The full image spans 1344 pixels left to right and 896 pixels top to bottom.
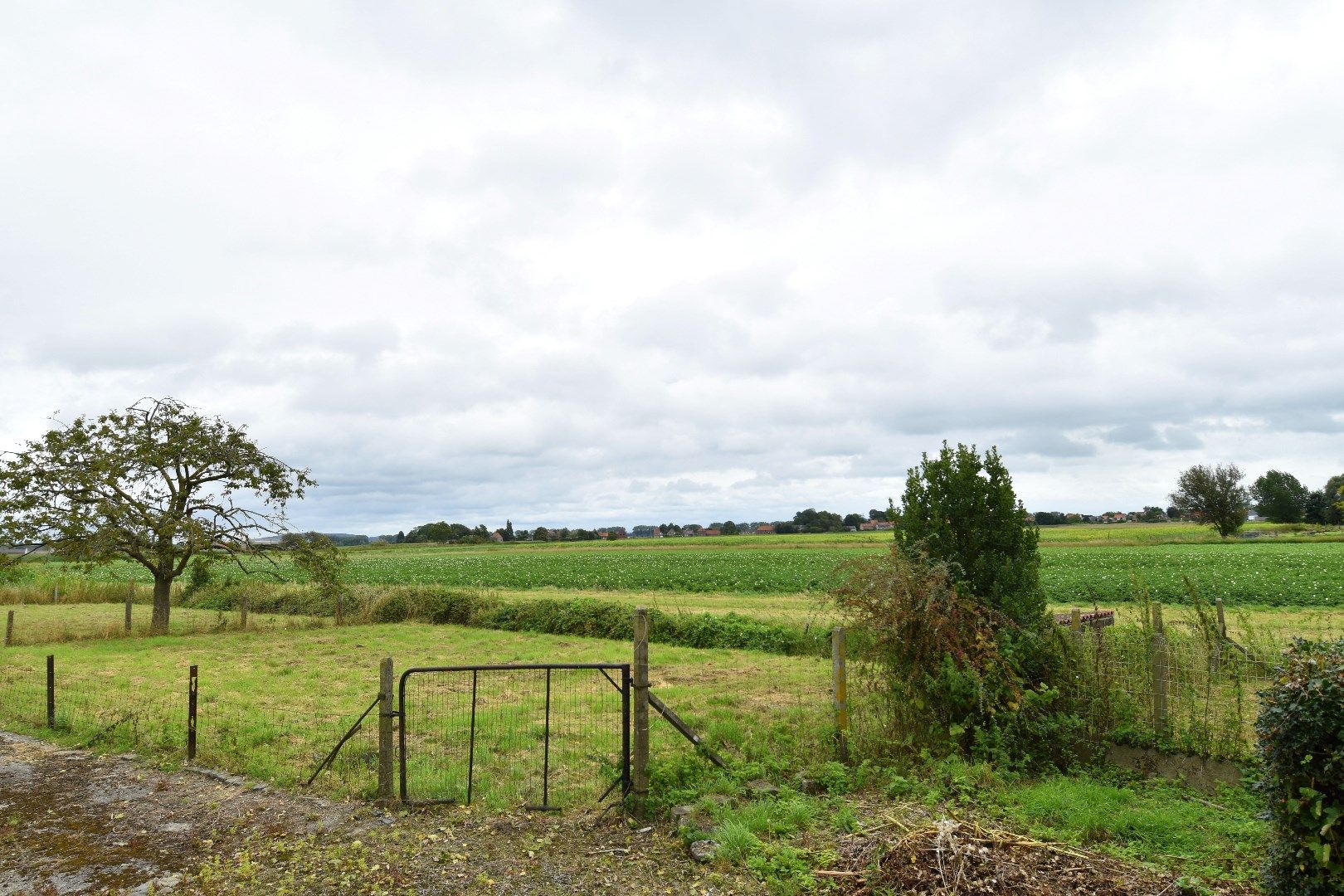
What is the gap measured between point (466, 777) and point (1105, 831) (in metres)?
6.30

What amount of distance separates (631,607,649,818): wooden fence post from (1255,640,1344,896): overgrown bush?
4.60m

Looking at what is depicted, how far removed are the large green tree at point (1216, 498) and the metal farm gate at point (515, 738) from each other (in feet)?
279

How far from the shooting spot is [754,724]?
1092 centimetres

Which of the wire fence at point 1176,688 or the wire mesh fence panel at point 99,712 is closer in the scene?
the wire fence at point 1176,688

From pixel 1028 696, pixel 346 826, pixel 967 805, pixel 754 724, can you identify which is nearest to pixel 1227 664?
pixel 1028 696

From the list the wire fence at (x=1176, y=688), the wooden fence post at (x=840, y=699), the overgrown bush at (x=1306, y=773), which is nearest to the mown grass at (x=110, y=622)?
the wooden fence post at (x=840, y=699)

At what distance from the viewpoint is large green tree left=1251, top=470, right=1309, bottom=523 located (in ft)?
327

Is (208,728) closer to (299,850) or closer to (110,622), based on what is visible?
(299,850)

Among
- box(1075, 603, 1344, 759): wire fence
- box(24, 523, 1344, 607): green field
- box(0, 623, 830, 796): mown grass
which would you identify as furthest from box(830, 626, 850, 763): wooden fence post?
box(24, 523, 1344, 607): green field

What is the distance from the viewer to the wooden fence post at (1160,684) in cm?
823

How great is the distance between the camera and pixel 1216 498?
8238 cm

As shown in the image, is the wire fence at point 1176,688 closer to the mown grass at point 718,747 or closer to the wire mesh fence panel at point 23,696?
the mown grass at point 718,747

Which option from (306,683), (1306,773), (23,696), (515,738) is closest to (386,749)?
(515,738)

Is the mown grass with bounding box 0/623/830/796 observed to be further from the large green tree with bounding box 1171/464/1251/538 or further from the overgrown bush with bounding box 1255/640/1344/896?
the large green tree with bounding box 1171/464/1251/538
